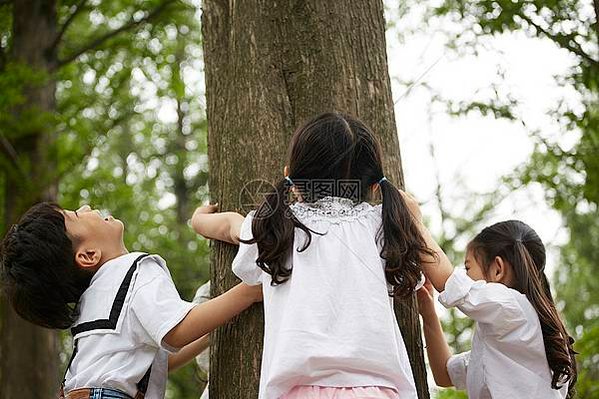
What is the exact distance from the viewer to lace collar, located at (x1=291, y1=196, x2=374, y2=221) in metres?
2.80

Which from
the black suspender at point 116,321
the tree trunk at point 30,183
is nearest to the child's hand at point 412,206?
the black suspender at point 116,321

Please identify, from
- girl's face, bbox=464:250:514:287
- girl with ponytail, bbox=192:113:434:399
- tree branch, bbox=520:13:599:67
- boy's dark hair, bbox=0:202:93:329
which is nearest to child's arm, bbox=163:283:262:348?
girl with ponytail, bbox=192:113:434:399

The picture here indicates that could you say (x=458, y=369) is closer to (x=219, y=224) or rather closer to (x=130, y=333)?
(x=219, y=224)

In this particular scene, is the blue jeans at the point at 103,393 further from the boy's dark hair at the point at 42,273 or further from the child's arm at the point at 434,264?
the child's arm at the point at 434,264

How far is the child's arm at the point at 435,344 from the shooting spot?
353cm

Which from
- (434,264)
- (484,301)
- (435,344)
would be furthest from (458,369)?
(434,264)

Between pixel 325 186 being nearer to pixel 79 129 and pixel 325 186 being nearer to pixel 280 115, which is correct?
pixel 280 115

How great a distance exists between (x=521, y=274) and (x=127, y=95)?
30.6ft

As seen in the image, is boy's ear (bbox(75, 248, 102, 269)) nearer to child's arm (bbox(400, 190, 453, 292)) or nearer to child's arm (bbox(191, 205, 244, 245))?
child's arm (bbox(191, 205, 244, 245))

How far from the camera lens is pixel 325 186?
2836 mm

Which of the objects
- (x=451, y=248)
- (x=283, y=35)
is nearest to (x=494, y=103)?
(x=283, y=35)

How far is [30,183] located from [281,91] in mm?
5848

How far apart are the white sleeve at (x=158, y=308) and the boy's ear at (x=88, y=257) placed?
0.98 feet

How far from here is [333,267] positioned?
2.71 m
